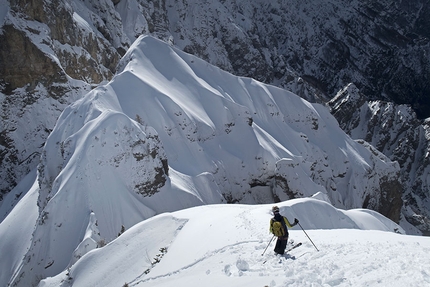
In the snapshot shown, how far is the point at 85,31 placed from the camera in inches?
2072

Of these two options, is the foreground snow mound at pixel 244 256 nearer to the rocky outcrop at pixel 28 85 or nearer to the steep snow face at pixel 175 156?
the steep snow face at pixel 175 156

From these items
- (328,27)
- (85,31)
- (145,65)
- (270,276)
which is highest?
(328,27)

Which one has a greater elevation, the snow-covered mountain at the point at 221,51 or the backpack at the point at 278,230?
the snow-covered mountain at the point at 221,51

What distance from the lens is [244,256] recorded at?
39.5 ft

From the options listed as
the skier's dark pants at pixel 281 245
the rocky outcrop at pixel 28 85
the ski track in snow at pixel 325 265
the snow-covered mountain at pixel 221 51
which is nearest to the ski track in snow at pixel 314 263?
the ski track in snow at pixel 325 265

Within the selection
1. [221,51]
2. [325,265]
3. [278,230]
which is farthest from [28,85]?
[221,51]

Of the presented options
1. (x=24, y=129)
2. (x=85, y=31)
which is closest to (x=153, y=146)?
(x=24, y=129)

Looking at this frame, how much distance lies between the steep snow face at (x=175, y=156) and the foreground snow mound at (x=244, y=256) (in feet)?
23.3

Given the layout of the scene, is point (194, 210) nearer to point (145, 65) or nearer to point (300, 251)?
point (300, 251)

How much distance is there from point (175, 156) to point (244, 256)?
2541 centimetres

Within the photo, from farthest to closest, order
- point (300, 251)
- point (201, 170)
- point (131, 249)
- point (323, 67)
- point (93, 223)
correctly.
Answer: point (323, 67) → point (201, 170) → point (93, 223) → point (131, 249) → point (300, 251)

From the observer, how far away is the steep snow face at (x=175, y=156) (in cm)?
2672

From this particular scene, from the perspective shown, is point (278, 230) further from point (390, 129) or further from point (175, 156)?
point (390, 129)

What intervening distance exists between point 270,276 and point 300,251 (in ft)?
5.59
